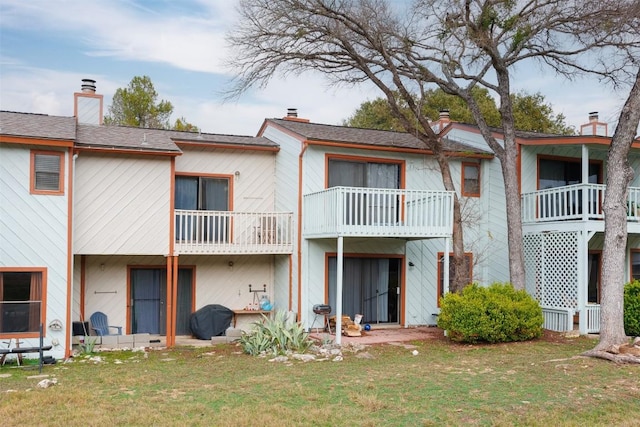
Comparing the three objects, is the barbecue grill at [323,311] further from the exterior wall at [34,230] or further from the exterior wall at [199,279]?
the exterior wall at [34,230]

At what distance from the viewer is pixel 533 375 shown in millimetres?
10000

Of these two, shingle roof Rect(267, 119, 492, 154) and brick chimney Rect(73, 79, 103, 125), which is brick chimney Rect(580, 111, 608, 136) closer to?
shingle roof Rect(267, 119, 492, 154)

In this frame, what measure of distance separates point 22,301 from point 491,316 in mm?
9920

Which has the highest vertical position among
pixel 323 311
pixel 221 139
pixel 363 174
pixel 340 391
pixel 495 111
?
pixel 495 111

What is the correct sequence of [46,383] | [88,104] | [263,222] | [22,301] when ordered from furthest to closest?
[88,104], [263,222], [22,301], [46,383]

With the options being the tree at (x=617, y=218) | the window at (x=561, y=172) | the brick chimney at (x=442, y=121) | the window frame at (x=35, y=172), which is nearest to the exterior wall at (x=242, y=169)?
the window frame at (x=35, y=172)

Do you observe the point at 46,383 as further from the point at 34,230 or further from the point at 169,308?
the point at 169,308

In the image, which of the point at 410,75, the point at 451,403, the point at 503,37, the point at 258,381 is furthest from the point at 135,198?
the point at 503,37

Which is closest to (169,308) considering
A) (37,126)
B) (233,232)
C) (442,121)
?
(233,232)

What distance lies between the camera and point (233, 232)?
1570 cm

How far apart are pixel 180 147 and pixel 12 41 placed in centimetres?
622

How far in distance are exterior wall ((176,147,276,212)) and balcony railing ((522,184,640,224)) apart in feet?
23.4

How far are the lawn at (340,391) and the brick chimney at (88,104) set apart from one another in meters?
6.85

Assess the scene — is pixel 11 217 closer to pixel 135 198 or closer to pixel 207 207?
pixel 135 198
